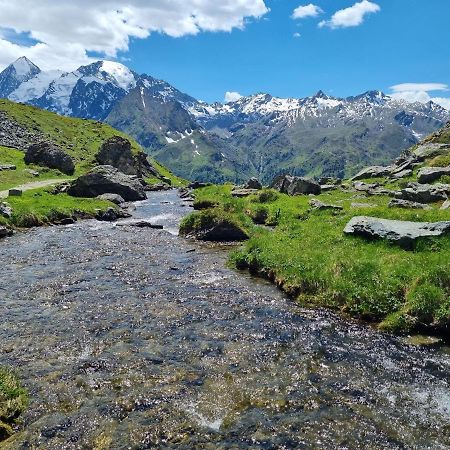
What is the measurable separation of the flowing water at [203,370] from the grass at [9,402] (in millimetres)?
373

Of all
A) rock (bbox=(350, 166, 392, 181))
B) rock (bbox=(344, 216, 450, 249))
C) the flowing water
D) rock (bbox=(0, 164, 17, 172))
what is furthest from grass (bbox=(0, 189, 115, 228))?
rock (bbox=(350, 166, 392, 181))

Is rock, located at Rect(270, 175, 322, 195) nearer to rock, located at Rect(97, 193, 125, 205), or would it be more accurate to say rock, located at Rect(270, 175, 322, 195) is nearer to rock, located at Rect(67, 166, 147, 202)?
rock, located at Rect(97, 193, 125, 205)

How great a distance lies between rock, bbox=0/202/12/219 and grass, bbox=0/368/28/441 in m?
32.9

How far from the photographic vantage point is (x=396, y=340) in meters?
19.9

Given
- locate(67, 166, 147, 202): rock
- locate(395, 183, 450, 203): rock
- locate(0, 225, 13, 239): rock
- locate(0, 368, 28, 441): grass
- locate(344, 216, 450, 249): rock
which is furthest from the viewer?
locate(67, 166, 147, 202): rock

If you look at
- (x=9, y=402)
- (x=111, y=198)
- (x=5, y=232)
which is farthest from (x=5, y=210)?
(x=9, y=402)

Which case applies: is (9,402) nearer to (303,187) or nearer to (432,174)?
(432,174)

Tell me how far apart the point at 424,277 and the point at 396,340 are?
4798 mm

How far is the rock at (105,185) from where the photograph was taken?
6744 cm

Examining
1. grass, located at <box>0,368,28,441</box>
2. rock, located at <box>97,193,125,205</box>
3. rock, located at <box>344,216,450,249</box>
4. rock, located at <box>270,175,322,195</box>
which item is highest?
rock, located at <box>270,175,322,195</box>

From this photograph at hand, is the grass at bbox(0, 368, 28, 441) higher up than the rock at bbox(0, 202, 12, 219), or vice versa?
the rock at bbox(0, 202, 12, 219)

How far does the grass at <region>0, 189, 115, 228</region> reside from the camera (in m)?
45.3

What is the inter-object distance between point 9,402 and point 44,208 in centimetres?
3884

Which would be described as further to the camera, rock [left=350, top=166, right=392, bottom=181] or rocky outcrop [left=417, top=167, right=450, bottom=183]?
rock [left=350, top=166, right=392, bottom=181]
